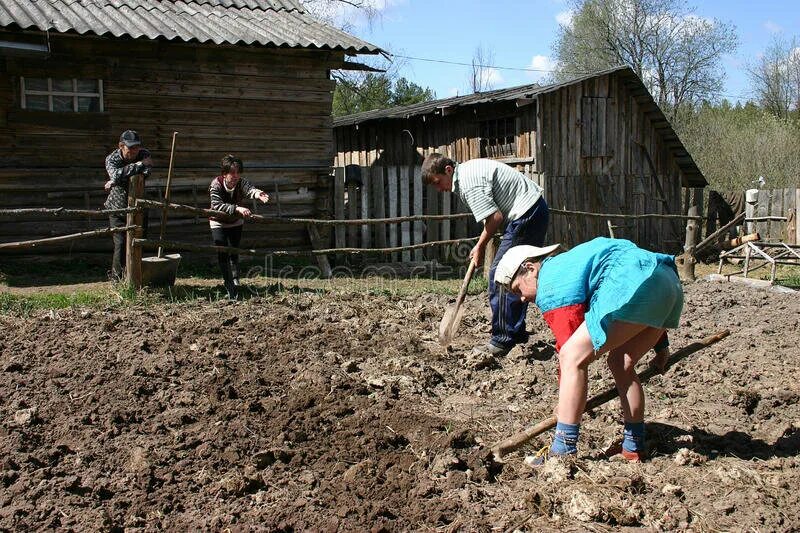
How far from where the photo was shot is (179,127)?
36.5ft

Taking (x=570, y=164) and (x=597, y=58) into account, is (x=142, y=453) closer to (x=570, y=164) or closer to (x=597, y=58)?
(x=570, y=164)

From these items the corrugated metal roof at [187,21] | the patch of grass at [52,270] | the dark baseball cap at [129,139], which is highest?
the corrugated metal roof at [187,21]

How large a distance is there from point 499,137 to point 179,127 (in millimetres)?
6419

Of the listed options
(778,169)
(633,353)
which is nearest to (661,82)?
(778,169)

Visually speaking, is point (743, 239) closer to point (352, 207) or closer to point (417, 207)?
point (417, 207)

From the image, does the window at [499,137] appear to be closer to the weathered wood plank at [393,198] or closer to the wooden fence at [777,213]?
the weathered wood plank at [393,198]

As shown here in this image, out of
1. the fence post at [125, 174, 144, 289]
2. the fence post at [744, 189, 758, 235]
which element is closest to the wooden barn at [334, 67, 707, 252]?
the fence post at [744, 189, 758, 235]

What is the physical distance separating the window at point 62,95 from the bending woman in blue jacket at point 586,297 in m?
8.52

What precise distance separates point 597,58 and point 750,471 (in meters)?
32.6

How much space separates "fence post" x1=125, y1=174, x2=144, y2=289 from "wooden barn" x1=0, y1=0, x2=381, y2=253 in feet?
9.50

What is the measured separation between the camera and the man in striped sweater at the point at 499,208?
20.3ft

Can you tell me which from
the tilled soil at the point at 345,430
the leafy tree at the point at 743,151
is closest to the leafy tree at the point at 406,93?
the leafy tree at the point at 743,151

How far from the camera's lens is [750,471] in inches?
154

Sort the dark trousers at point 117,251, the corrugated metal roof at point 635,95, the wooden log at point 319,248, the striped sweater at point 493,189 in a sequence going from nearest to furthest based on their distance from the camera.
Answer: the striped sweater at point 493,189, the dark trousers at point 117,251, the wooden log at point 319,248, the corrugated metal roof at point 635,95
